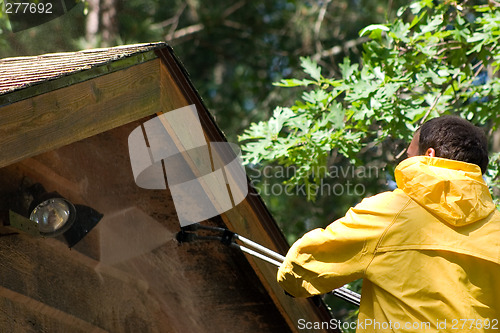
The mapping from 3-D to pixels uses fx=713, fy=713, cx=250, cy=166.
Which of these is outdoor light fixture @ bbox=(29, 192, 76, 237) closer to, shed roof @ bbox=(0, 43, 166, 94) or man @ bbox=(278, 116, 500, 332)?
shed roof @ bbox=(0, 43, 166, 94)

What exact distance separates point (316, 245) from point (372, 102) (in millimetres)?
1920

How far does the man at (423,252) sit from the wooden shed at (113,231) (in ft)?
3.02

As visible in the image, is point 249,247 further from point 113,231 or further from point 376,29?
point 376,29

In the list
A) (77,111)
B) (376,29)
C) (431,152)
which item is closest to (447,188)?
(431,152)

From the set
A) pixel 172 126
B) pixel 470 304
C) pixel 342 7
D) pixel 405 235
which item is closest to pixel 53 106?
pixel 172 126

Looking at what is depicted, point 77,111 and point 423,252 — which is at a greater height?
point 77,111

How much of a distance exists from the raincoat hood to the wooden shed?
102cm

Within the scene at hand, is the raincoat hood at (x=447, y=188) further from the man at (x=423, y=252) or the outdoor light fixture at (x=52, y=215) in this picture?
the outdoor light fixture at (x=52, y=215)

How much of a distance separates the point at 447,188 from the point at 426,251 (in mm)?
216

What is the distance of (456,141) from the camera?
243cm

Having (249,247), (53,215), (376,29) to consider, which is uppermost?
(376,29)

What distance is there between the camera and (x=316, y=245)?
2396 millimetres

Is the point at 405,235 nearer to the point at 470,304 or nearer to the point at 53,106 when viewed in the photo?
the point at 470,304

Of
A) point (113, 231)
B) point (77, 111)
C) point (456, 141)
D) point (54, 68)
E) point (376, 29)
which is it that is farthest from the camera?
point (376, 29)
